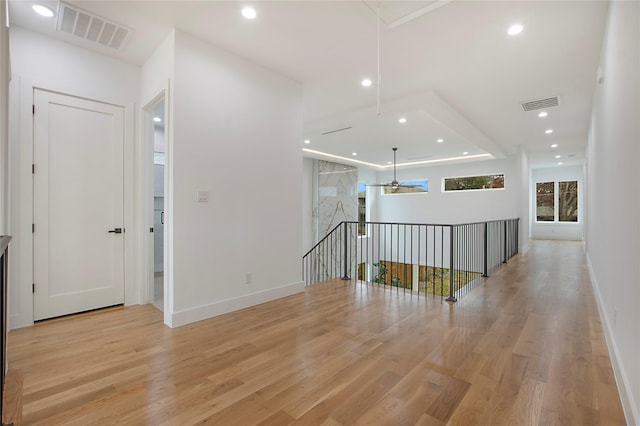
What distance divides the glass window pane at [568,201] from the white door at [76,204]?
567 inches

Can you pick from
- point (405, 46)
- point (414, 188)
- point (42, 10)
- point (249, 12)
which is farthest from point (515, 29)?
point (414, 188)

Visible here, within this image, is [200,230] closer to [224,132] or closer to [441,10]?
[224,132]

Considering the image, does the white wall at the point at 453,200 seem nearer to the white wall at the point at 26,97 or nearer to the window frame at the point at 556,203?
the window frame at the point at 556,203

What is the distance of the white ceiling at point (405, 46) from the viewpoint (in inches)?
104

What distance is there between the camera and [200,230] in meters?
3.15

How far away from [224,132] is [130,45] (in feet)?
4.38

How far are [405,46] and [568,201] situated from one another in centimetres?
1223

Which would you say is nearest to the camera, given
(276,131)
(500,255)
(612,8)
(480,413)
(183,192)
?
(480,413)

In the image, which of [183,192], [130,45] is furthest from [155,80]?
[183,192]

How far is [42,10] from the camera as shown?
269 cm

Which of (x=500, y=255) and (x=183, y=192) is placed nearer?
(x=183, y=192)

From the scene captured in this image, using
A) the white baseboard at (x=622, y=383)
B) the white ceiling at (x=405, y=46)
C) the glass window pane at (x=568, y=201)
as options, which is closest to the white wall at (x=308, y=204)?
the white ceiling at (x=405, y=46)

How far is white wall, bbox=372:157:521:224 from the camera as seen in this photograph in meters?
9.42

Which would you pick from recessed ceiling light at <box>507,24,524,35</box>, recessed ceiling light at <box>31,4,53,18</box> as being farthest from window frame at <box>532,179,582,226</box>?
recessed ceiling light at <box>31,4,53,18</box>
